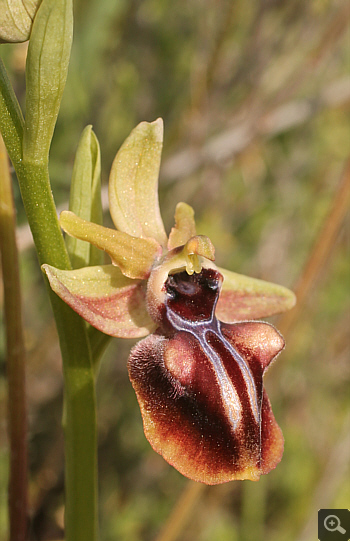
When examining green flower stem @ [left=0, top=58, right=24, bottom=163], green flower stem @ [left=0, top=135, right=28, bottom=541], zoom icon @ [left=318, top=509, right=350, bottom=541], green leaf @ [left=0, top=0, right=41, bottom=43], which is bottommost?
zoom icon @ [left=318, top=509, right=350, bottom=541]

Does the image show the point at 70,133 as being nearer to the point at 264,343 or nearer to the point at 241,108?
the point at 241,108

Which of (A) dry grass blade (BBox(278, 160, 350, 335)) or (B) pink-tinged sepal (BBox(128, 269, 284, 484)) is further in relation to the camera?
(A) dry grass blade (BBox(278, 160, 350, 335))

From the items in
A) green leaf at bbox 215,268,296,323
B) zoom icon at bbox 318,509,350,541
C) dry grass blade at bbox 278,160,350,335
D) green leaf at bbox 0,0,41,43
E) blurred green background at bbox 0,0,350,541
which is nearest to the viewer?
green leaf at bbox 0,0,41,43

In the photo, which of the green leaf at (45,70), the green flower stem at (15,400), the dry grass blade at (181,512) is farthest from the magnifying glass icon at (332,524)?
the green leaf at (45,70)

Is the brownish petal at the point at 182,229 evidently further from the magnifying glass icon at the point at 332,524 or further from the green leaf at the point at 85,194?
the magnifying glass icon at the point at 332,524

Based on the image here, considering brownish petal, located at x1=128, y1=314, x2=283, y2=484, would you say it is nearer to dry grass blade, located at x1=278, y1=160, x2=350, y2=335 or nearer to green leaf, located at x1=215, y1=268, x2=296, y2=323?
green leaf, located at x1=215, y1=268, x2=296, y2=323

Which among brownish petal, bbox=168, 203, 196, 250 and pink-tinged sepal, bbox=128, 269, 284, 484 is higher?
brownish petal, bbox=168, 203, 196, 250

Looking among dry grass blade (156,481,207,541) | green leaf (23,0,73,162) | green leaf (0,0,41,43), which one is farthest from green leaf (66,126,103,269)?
dry grass blade (156,481,207,541)

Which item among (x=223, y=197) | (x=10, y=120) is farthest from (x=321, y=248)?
(x=10, y=120)
